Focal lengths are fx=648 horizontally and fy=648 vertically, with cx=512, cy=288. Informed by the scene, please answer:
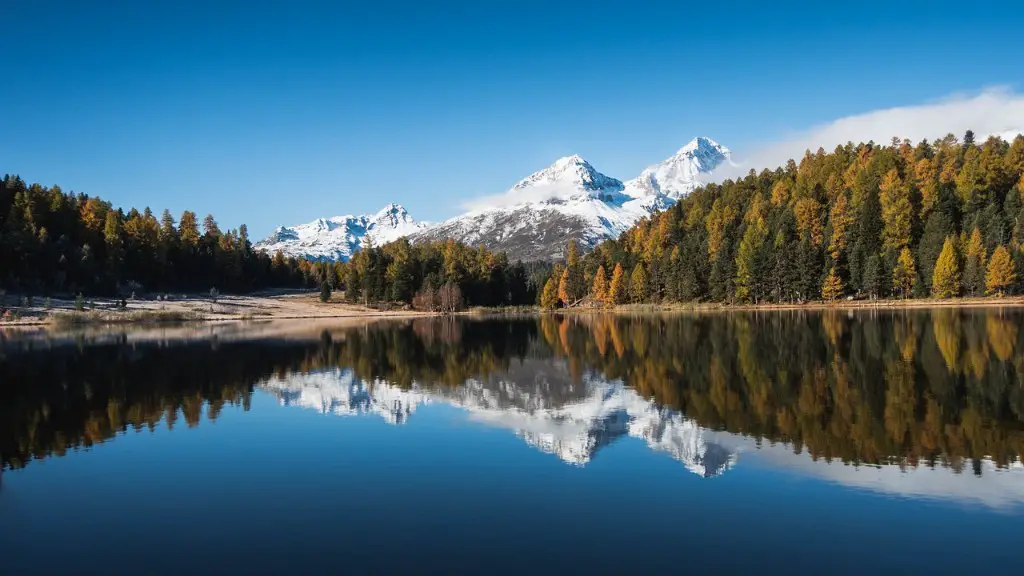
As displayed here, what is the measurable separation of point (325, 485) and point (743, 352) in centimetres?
3047

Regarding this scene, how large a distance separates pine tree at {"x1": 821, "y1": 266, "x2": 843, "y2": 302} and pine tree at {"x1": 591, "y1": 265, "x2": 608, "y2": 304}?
147 feet

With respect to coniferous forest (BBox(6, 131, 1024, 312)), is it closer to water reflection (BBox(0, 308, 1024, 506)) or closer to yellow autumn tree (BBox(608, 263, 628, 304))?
yellow autumn tree (BBox(608, 263, 628, 304))

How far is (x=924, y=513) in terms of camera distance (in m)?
12.5

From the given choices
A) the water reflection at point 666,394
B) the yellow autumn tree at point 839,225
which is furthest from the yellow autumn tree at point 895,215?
the water reflection at point 666,394

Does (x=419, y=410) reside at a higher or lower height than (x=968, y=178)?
lower

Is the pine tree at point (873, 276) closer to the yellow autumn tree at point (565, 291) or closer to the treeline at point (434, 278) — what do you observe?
the yellow autumn tree at point (565, 291)

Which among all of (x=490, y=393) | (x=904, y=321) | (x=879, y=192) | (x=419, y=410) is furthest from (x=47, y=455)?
(x=879, y=192)

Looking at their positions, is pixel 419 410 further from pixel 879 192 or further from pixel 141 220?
pixel 141 220

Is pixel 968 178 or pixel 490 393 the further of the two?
pixel 968 178

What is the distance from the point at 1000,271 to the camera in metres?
92.1

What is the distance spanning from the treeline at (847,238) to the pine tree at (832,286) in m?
0.20

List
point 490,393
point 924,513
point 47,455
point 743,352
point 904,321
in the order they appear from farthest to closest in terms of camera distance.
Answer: point 904,321, point 743,352, point 490,393, point 47,455, point 924,513

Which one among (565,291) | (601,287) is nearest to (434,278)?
(565,291)

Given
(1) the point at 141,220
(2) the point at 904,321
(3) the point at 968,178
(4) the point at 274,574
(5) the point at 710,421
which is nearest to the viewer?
(4) the point at 274,574
